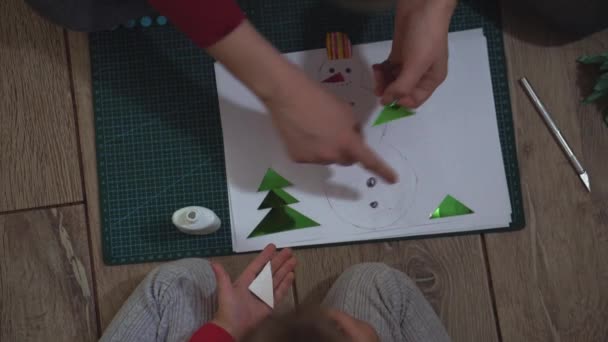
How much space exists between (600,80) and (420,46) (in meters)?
0.33

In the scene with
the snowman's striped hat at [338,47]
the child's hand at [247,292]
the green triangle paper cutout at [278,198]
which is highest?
the snowman's striped hat at [338,47]

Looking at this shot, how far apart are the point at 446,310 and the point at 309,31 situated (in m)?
0.48

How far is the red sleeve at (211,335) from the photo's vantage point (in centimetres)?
68

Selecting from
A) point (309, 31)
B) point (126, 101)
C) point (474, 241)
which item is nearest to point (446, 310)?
point (474, 241)

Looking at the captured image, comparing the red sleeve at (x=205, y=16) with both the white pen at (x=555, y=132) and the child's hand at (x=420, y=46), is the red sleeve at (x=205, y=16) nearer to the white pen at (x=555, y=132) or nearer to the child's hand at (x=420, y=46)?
the child's hand at (x=420, y=46)

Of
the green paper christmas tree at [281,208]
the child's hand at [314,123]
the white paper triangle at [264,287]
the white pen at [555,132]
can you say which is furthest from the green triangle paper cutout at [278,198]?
the white pen at [555,132]

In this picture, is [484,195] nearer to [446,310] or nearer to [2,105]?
[446,310]

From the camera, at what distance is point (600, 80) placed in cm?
77

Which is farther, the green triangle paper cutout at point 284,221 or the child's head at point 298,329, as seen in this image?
the green triangle paper cutout at point 284,221

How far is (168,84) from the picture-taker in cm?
81

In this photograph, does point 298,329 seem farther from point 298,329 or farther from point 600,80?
point 600,80

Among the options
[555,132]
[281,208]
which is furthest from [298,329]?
[555,132]

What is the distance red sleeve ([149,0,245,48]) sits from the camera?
0.53 meters

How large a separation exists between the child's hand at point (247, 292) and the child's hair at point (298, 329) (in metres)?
0.16
